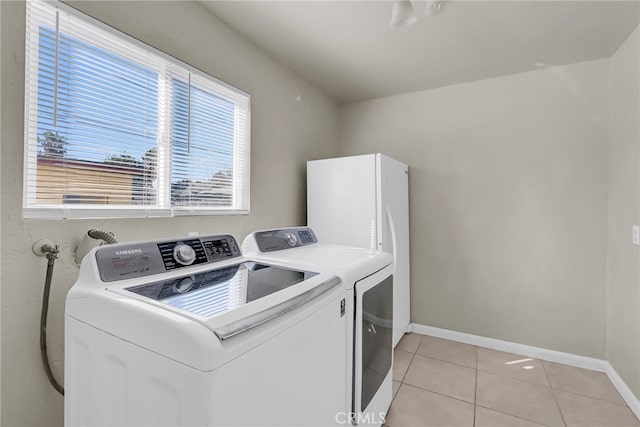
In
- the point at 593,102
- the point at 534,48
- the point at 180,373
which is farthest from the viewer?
the point at 593,102

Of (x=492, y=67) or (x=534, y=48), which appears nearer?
(x=534, y=48)

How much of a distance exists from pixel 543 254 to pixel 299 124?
7.87 feet

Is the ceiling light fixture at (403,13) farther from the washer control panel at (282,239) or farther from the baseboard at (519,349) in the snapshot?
the baseboard at (519,349)

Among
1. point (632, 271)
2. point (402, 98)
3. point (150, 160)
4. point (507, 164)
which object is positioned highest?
point (402, 98)

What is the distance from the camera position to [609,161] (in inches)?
89.3

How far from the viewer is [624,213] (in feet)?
6.70

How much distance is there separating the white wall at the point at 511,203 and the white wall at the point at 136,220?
1230 millimetres

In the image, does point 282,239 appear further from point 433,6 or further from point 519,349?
point 519,349

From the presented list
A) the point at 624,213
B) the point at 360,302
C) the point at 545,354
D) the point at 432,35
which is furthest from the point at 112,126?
the point at 545,354

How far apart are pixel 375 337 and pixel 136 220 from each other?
1317 mm

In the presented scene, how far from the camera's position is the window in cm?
118

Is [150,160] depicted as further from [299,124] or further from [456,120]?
[456,120]

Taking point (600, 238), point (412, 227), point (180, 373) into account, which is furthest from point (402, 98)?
point (180, 373)

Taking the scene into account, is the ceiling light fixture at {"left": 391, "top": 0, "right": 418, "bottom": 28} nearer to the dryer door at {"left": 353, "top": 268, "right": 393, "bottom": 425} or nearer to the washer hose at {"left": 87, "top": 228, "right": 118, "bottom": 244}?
the dryer door at {"left": 353, "top": 268, "right": 393, "bottom": 425}
